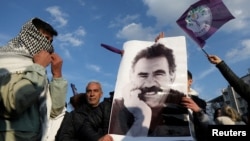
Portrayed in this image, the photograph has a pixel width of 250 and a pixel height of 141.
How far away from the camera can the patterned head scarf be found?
2256 millimetres

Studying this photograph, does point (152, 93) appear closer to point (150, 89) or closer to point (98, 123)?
point (150, 89)

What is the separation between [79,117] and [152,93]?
1.30 meters

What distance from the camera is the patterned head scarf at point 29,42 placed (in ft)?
7.40

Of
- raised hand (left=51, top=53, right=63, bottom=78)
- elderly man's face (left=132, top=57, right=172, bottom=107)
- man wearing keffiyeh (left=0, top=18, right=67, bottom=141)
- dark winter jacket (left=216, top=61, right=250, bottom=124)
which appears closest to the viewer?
man wearing keffiyeh (left=0, top=18, right=67, bottom=141)

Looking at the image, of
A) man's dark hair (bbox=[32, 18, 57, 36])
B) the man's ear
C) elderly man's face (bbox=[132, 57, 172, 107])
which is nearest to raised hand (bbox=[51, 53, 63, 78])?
man's dark hair (bbox=[32, 18, 57, 36])

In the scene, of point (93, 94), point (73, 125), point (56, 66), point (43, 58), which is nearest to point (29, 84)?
point (43, 58)

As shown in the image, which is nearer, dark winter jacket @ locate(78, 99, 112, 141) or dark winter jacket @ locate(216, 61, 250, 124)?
dark winter jacket @ locate(216, 61, 250, 124)

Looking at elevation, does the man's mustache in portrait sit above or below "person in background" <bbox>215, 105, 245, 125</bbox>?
above

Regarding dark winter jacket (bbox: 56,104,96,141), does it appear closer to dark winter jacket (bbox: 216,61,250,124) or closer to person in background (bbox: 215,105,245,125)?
dark winter jacket (bbox: 216,61,250,124)

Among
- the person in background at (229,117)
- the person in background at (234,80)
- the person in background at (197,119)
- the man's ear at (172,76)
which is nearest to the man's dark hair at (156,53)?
the man's ear at (172,76)

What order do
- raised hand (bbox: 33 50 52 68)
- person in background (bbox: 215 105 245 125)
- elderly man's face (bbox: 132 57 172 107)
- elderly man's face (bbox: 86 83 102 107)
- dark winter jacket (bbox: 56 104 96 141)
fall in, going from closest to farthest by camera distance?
raised hand (bbox: 33 50 52 68) → elderly man's face (bbox: 132 57 172 107) → dark winter jacket (bbox: 56 104 96 141) → elderly man's face (bbox: 86 83 102 107) → person in background (bbox: 215 105 245 125)

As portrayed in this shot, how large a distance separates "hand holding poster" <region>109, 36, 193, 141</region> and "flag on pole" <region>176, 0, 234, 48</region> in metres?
0.47

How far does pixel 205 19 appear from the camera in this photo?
3.26 metres

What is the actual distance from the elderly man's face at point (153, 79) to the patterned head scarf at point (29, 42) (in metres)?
0.83
